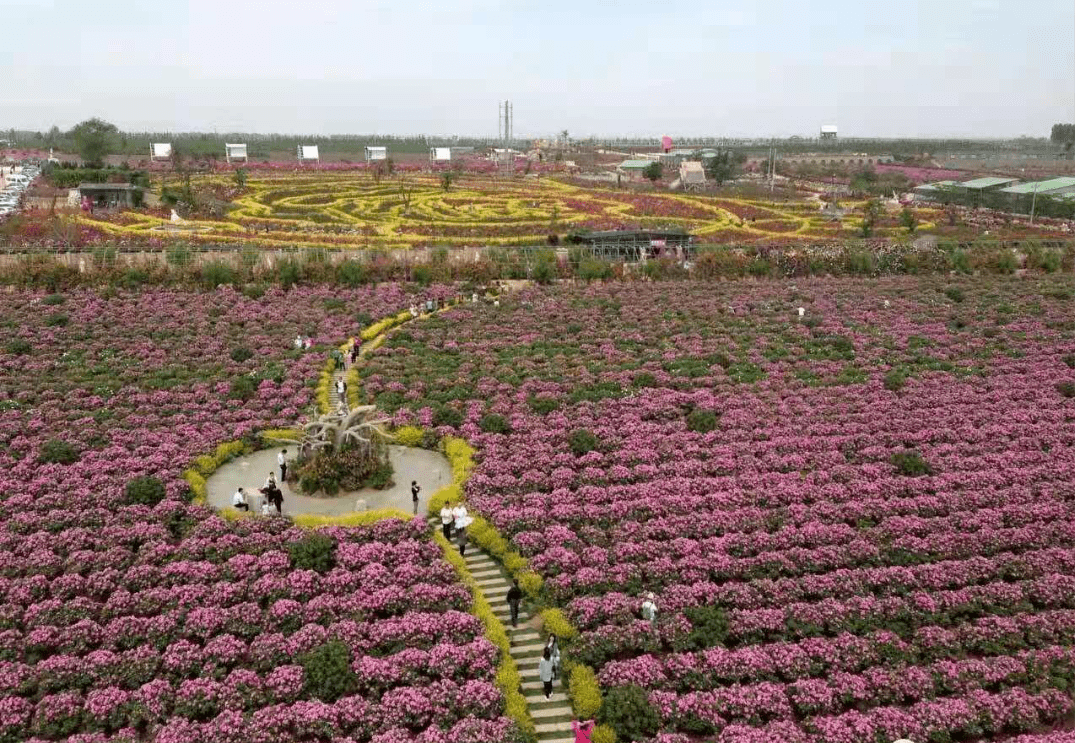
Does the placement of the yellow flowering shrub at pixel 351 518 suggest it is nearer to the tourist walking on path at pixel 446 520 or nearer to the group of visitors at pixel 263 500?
the group of visitors at pixel 263 500

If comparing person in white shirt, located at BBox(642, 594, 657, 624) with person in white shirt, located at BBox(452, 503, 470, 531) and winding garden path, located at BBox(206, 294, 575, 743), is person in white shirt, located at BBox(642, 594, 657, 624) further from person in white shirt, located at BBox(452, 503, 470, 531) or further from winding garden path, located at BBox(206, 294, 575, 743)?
person in white shirt, located at BBox(452, 503, 470, 531)

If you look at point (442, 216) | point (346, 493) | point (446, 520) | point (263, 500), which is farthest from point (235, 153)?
point (446, 520)

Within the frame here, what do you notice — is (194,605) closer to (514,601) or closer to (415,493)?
(415,493)

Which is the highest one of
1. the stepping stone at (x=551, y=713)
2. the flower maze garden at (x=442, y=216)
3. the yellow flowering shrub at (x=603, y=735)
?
the flower maze garden at (x=442, y=216)

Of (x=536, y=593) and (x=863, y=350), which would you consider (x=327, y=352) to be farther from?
(x=863, y=350)

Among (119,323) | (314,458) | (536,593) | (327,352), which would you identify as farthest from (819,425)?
(119,323)

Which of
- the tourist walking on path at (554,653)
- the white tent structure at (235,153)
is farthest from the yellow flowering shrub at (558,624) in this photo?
the white tent structure at (235,153)
